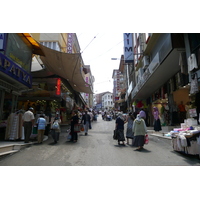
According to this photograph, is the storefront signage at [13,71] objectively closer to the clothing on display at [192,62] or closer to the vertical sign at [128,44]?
the clothing on display at [192,62]

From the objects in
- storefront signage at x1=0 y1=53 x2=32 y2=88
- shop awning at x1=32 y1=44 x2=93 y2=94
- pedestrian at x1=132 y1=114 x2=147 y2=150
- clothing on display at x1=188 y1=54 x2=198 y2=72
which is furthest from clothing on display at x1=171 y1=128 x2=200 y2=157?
storefront signage at x1=0 y1=53 x2=32 y2=88

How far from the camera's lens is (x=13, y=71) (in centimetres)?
832

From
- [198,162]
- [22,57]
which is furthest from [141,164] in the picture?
[22,57]

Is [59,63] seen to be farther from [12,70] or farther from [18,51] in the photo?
[12,70]

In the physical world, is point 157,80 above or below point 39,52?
below

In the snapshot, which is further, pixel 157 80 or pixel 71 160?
pixel 157 80

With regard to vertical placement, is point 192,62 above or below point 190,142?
above

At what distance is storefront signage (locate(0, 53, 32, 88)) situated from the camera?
733cm

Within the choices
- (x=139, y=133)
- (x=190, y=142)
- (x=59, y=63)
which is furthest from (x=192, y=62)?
(x=59, y=63)

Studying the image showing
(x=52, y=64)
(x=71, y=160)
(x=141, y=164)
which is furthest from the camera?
(x=52, y=64)

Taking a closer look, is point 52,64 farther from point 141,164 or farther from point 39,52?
point 141,164

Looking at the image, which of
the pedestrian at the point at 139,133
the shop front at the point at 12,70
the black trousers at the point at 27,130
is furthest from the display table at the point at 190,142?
the shop front at the point at 12,70

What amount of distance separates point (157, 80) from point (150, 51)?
4408 millimetres

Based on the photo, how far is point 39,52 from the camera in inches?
475
